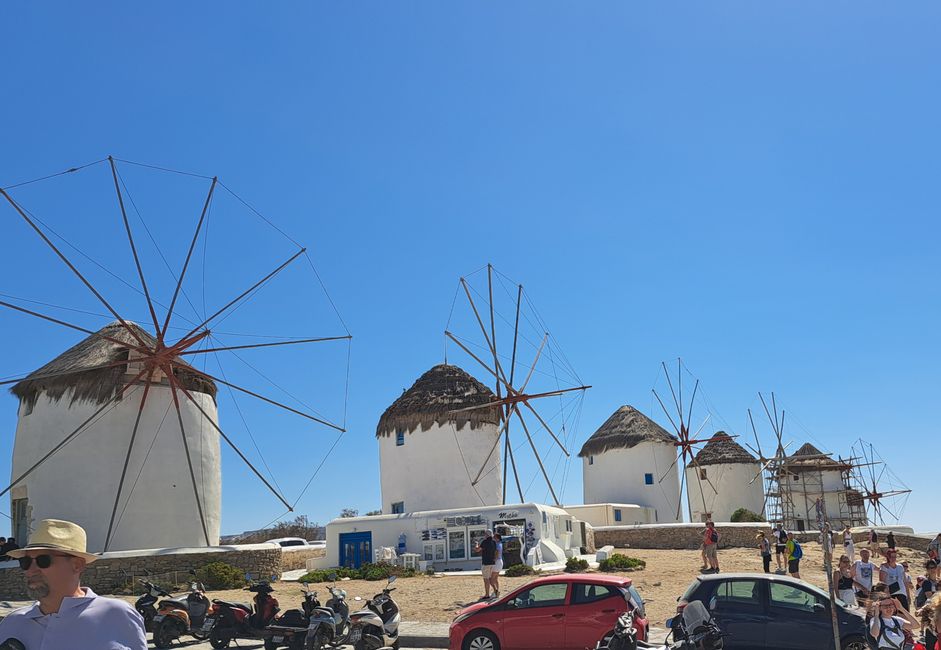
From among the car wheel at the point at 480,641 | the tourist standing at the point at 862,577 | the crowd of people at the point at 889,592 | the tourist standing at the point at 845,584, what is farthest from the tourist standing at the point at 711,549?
the car wheel at the point at 480,641

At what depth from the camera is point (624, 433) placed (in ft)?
163

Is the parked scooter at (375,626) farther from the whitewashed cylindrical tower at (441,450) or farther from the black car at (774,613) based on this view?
the whitewashed cylindrical tower at (441,450)

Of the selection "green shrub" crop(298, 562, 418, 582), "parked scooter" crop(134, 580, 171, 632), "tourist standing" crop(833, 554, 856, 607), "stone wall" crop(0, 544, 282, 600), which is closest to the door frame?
"green shrub" crop(298, 562, 418, 582)

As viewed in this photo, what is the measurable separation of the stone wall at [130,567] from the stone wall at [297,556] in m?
7.78

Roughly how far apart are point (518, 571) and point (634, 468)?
25594mm

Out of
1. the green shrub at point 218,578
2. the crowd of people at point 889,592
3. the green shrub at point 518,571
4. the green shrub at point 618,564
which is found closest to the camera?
the crowd of people at point 889,592

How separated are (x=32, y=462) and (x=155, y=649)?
50.6 ft

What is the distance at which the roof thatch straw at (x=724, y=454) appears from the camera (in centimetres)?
5562

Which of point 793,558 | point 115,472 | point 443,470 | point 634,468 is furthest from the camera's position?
point 634,468

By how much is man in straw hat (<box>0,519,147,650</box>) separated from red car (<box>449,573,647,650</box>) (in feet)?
29.7

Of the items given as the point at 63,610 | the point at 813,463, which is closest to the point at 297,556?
the point at 63,610

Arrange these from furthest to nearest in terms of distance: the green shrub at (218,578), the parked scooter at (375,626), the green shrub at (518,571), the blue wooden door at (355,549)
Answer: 1. the blue wooden door at (355,549)
2. the green shrub at (518,571)
3. the green shrub at (218,578)
4. the parked scooter at (375,626)

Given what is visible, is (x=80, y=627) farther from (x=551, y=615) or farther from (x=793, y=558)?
(x=793, y=558)

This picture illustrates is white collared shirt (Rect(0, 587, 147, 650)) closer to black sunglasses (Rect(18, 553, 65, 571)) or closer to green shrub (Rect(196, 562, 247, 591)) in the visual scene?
black sunglasses (Rect(18, 553, 65, 571))
